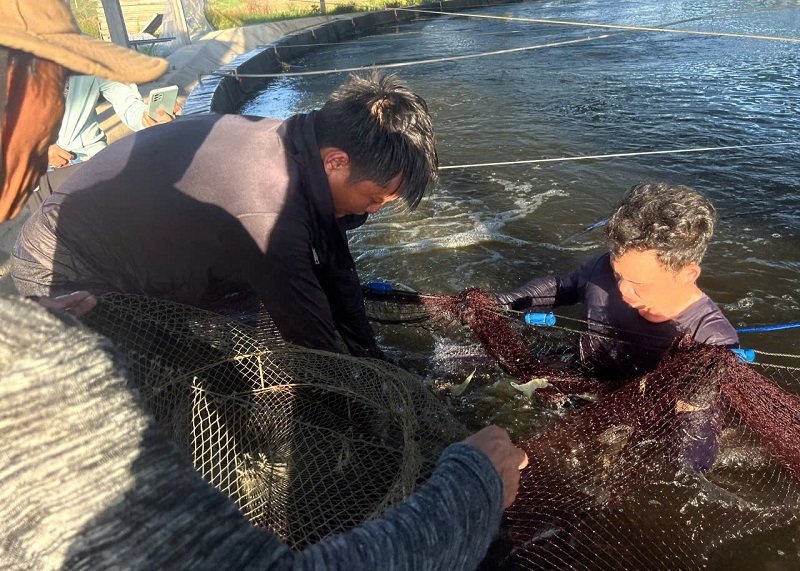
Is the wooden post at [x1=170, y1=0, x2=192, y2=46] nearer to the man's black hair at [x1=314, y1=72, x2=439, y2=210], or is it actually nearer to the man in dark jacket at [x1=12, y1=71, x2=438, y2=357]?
the man in dark jacket at [x1=12, y1=71, x2=438, y2=357]

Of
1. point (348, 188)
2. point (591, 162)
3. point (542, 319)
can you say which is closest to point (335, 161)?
point (348, 188)

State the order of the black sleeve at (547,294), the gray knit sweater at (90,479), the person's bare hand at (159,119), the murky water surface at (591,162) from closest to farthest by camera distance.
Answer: the gray knit sweater at (90,479) → the black sleeve at (547,294) → the person's bare hand at (159,119) → the murky water surface at (591,162)

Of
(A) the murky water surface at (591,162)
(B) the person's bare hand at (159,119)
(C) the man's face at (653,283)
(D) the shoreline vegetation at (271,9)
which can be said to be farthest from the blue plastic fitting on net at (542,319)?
(D) the shoreline vegetation at (271,9)

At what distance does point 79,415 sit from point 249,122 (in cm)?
172

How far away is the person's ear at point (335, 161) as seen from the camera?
2174 millimetres

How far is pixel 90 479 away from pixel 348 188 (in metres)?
1.59

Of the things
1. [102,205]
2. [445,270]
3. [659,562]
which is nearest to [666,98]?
[445,270]

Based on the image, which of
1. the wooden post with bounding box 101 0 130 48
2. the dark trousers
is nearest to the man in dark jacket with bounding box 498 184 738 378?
the wooden post with bounding box 101 0 130 48

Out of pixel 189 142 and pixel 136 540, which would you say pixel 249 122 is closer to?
pixel 189 142

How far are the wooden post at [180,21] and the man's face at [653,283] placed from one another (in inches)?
338

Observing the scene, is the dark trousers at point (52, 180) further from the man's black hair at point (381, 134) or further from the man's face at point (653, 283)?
the man's face at point (653, 283)

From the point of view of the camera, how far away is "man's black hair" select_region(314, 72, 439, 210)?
2.14 metres

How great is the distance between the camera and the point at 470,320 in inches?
130

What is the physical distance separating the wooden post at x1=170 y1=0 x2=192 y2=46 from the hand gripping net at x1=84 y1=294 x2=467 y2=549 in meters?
8.05
